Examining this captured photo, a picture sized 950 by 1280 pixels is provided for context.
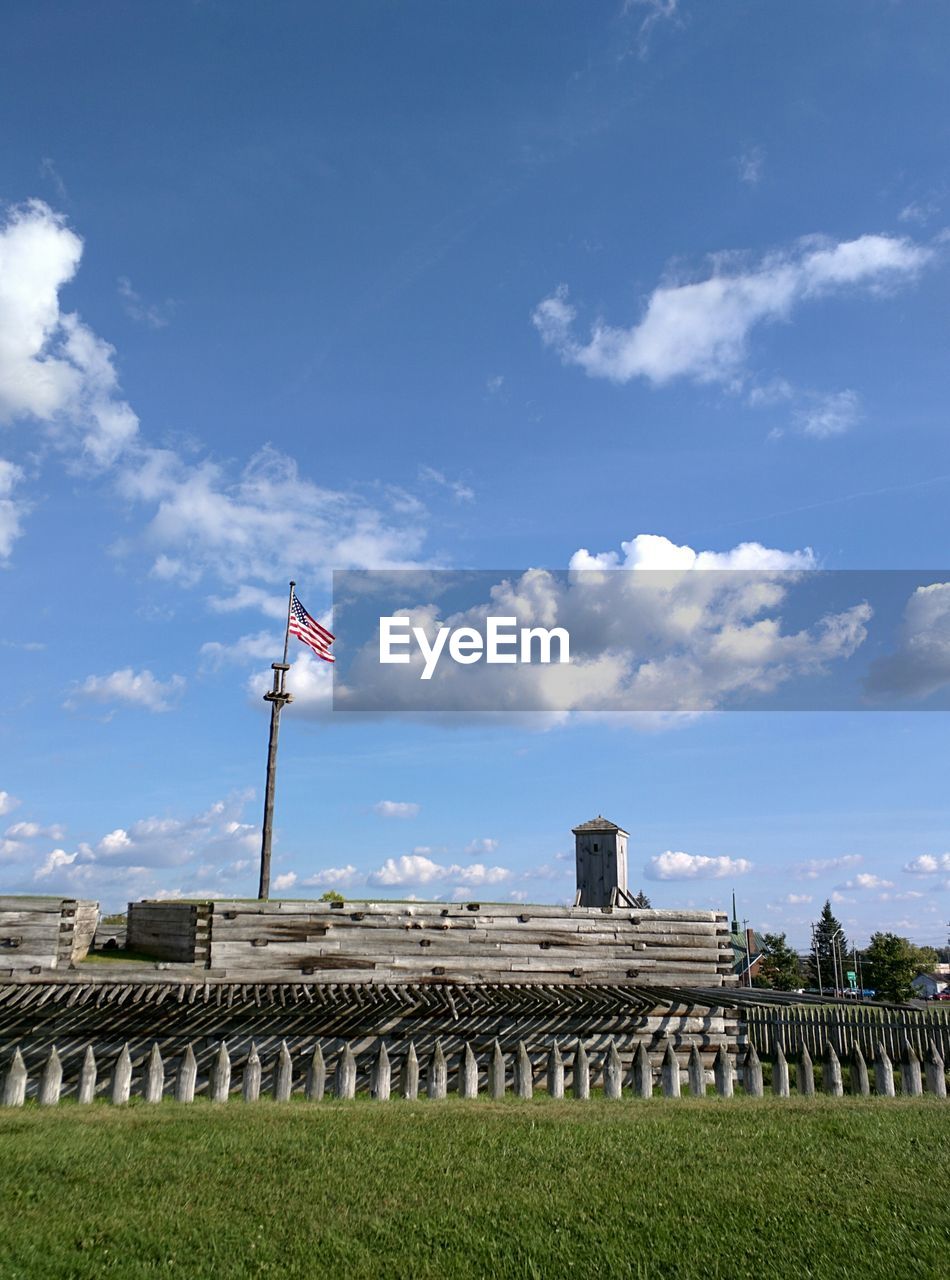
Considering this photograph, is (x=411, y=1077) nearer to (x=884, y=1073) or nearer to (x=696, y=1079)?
(x=696, y=1079)

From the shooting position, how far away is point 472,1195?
29.0 feet

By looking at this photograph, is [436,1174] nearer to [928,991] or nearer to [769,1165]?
[769,1165]

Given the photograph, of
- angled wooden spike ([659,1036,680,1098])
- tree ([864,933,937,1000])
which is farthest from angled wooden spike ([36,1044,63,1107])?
tree ([864,933,937,1000])

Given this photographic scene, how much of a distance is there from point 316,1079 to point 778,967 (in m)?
71.9

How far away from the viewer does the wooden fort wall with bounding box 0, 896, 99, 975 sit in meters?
17.2

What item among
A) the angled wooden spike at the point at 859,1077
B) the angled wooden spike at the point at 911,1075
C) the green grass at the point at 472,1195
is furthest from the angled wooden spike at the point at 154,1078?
the angled wooden spike at the point at 911,1075

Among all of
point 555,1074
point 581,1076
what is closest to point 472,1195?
point 581,1076

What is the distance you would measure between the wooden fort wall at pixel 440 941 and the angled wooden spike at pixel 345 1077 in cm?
354

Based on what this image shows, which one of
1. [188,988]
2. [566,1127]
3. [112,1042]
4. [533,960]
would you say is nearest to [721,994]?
[533,960]

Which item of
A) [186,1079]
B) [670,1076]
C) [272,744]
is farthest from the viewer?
[272,744]

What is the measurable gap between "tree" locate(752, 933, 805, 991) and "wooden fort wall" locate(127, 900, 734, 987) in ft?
180

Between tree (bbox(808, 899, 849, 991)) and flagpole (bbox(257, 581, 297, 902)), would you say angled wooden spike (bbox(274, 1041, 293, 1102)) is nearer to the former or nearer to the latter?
flagpole (bbox(257, 581, 297, 902))

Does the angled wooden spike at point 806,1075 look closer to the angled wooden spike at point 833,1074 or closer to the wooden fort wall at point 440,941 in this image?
the angled wooden spike at point 833,1074

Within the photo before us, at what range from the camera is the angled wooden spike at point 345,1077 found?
14.3 metres
